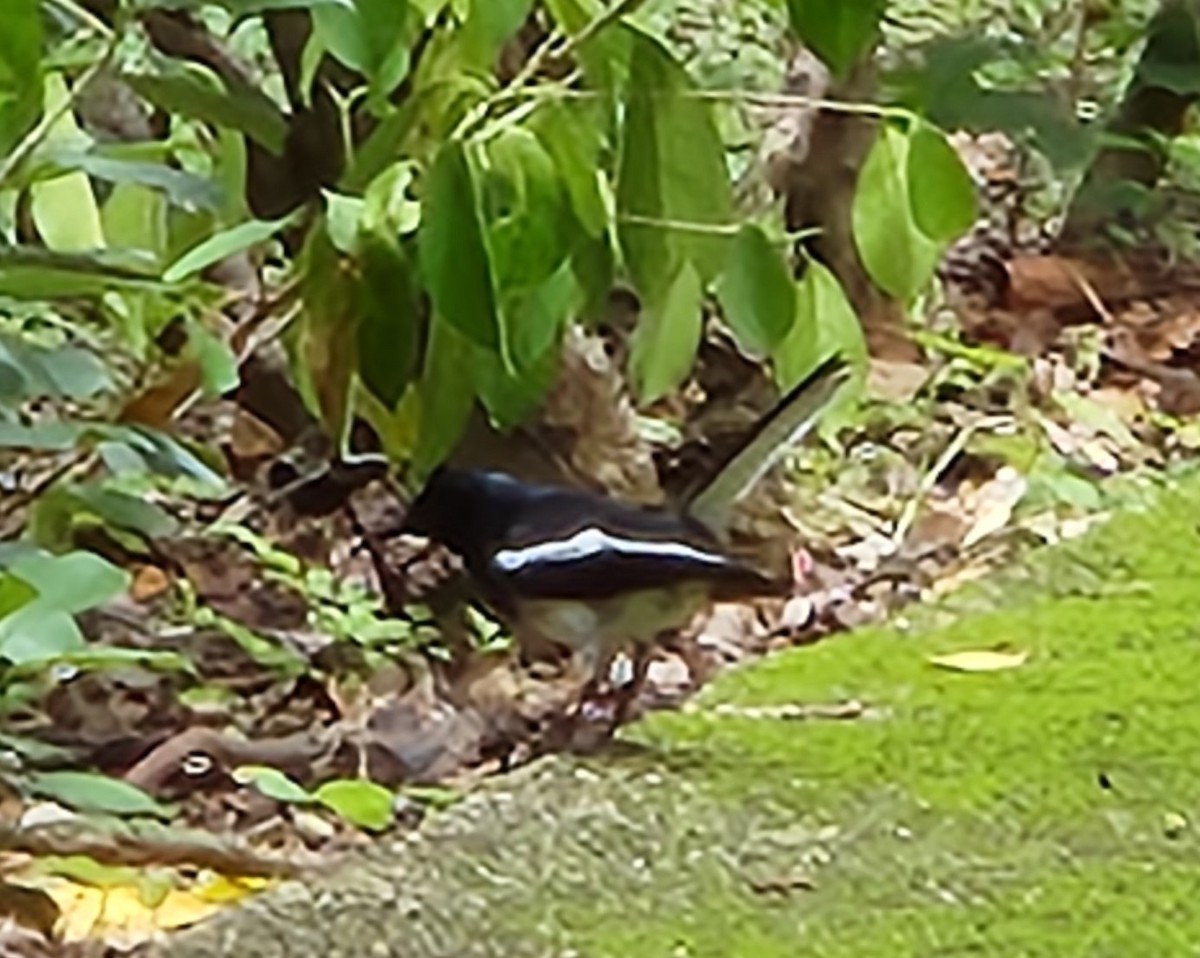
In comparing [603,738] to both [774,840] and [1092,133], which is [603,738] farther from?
[1092,133]

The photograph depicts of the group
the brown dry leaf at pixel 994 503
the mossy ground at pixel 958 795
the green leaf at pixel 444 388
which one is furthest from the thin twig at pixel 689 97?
the brown dry leaf at pixel 994 503

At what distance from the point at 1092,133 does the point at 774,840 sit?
6.72 feet

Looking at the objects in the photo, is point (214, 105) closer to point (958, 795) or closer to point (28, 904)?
point (28, 904)

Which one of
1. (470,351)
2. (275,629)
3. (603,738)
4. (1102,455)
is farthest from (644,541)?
(1102,455)

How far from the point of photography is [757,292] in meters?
1.19

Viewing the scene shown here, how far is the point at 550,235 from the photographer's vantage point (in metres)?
1.12

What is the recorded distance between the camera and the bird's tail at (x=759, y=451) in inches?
81.7

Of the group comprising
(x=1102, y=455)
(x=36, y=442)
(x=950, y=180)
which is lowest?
(x=1102, y=455)

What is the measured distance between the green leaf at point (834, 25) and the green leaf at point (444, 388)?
269mm

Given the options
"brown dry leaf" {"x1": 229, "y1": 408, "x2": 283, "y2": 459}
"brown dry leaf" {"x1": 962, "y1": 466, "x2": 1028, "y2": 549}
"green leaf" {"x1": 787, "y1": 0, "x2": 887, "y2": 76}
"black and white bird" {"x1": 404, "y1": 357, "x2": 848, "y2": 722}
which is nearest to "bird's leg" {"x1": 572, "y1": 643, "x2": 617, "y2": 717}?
"black and white bird" {"x1": 404, "y1": 357, "x2": 848, "y2": 722}

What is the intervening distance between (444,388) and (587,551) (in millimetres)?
→ 1103

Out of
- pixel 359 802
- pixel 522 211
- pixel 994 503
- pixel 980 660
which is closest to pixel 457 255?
pixel 522 211

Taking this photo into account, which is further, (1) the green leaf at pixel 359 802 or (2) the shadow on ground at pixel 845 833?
(1) the green leaf at pixel 359 802

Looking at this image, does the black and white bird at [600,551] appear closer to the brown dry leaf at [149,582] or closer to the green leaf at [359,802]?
the green leaf at [359,802]
